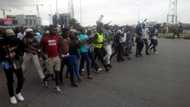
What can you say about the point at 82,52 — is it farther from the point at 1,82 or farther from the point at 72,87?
the point at 1,82

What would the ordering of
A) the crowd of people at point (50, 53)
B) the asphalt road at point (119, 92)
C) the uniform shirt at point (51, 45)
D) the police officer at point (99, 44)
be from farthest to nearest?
the police officer at point (99, 44), the uniform shirt at point (51, 45), the crowd of people at point (50, 53), the asphalt road at point (119, 92)

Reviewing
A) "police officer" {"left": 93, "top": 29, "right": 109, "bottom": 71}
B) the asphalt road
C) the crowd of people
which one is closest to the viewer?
the asphalt road

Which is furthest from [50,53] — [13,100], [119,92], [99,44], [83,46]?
[99,44]

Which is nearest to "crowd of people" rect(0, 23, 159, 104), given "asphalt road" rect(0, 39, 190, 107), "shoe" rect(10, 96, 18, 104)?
"shoe" rect(10, 96, 18, 104)

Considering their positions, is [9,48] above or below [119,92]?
above

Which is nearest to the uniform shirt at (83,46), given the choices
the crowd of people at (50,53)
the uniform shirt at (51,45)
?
the crowd of people at (50,53)

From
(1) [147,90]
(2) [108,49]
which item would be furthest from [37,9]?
(1) [147,90]

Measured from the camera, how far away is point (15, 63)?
6637 mm

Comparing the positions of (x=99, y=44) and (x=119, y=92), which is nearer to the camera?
(x=119, y=92)

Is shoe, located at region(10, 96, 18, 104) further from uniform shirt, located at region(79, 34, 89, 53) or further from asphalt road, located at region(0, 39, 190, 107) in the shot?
uniform shirt, located at region(79, 34, 89, 53)

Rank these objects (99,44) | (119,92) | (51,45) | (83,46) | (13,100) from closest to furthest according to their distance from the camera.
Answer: (13,100)
(119,92)
(51,45)
(83,46)
(99,44)

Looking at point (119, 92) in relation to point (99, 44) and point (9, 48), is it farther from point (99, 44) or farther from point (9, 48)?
point (99, 44)

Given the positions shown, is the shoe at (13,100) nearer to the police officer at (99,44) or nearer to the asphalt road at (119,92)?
the asphalt road at (119,92)

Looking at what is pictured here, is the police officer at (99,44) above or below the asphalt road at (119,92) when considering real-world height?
above
